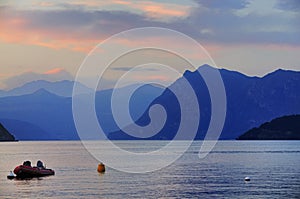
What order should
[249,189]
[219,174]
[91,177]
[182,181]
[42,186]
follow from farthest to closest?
[219,174] → [91,177] → [182,181] → [42,186] → [249,189]

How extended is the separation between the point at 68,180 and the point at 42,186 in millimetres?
10586

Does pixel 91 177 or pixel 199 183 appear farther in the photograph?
pixel 91 177

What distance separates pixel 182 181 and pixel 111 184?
1355 centimetres

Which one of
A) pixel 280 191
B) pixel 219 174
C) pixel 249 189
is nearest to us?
pixel 280 191

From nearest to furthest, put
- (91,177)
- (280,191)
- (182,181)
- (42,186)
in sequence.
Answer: (280,191) → (42,186) → (182,181) → (91,177)

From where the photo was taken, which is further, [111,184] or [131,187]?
[111,184]

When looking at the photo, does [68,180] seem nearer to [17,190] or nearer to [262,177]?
[17,190]

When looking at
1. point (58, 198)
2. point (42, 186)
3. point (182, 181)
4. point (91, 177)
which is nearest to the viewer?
point (58, 198)

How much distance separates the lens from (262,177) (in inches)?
4968

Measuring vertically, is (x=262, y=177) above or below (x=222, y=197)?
above

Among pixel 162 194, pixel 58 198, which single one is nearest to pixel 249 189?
pixel 162 194

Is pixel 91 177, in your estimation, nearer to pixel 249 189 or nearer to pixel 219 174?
pixel 219 174

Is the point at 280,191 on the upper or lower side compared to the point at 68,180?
lower

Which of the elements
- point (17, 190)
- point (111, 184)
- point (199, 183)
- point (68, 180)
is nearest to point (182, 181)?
point (199, 183)
